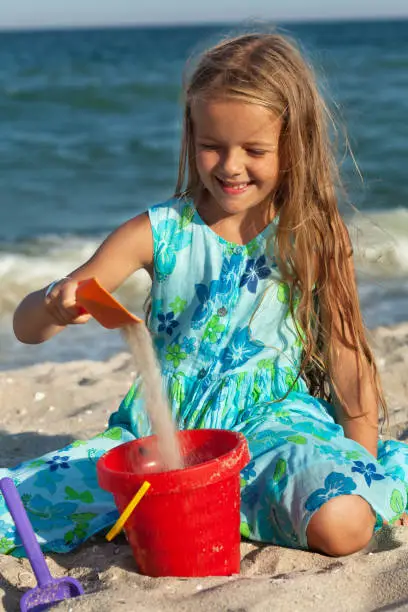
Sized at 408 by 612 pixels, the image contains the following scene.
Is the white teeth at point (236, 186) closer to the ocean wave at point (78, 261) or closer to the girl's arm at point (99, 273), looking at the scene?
the girl's arm at point (99, 273)

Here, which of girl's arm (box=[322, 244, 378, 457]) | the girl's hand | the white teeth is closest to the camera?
the girl's hand

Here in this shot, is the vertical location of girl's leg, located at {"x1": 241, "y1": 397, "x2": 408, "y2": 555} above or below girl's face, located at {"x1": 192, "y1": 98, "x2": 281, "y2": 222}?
below

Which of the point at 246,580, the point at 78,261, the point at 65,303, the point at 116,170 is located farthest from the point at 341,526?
the point at 116,170

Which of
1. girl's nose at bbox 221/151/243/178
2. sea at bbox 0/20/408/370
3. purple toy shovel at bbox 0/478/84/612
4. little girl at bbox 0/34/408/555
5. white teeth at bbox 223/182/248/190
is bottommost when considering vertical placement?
sea at bbox 0/20/408/370

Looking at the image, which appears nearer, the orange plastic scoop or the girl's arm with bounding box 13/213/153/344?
the orange plastic scoop

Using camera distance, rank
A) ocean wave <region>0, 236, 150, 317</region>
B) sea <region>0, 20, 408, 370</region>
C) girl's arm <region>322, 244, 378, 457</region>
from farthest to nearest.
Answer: ocean wave <region>0, 236, 150, 317</region>
sea <region>0, 20, 408, 370</region>
girl's arm <region>322, 244, 378, 457</region>

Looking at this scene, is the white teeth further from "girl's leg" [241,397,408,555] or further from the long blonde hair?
"girl's leg" [241,397,408,555]

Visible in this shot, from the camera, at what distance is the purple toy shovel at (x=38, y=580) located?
83.2 inches

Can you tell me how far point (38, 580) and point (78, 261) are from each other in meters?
4.11

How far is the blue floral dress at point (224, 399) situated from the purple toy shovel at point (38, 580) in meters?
0.25

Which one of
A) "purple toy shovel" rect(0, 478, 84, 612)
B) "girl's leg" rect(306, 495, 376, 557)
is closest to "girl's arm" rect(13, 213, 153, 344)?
"purple toy shovel" rect(0, 478, 84, 612)

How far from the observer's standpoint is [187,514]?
6.82 feet

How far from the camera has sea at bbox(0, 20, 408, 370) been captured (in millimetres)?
4480

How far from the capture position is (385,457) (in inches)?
106
